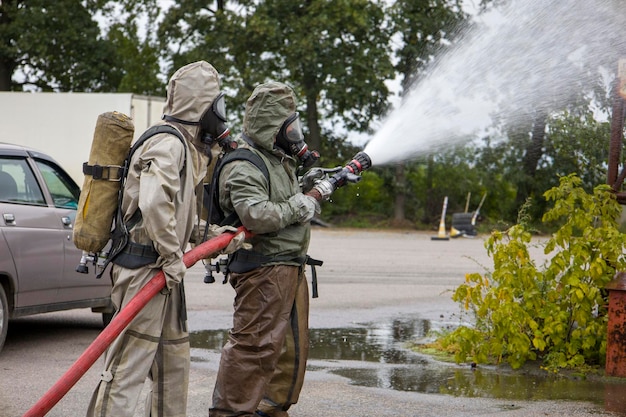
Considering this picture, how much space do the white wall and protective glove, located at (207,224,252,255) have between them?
666 inches

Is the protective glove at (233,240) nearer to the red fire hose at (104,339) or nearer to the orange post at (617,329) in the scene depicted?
the red fire hose at (104,339)

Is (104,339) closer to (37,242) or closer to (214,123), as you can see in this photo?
(214,123)

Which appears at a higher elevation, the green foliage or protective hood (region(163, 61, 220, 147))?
protective hood (region(163, 61, 220, 147))

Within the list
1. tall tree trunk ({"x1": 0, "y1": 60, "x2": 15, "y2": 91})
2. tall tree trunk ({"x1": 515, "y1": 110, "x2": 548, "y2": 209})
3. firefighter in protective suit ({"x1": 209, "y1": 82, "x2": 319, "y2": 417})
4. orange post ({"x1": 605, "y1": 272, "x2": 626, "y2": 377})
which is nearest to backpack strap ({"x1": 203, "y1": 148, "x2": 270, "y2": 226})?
firefighter in protective suit ({"x1": 209, "y1": 82, "x2": 319, "y2": 417})

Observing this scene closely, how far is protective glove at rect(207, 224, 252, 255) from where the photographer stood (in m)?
4.94

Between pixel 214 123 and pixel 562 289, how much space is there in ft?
11.7

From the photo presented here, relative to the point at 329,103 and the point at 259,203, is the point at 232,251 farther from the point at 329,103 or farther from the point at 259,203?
the point at 329,103

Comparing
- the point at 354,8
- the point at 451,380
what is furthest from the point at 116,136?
the point at 354,8

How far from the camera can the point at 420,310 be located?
11023mm

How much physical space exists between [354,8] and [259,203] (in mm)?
24330

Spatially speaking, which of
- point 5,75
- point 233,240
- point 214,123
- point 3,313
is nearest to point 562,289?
point 233,240

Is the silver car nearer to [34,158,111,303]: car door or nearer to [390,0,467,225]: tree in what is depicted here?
[34,158,111,303]: car door

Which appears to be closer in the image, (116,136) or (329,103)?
(116,136)

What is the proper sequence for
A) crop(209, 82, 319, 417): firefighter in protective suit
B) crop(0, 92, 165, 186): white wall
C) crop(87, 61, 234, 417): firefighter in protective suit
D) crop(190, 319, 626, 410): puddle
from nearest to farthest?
crop(87, 61, 234, 417): firefighter in protective suit, crop(209, 82, 319, 417): firefighter in protective suit, crop(190, 319, 626, 410): puddle, crop(0, 92, 165, 186): white wall
